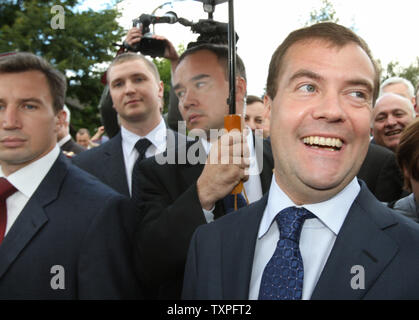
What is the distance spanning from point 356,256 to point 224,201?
2.77 feet

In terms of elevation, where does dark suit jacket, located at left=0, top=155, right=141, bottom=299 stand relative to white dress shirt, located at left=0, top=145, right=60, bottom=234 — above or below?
below

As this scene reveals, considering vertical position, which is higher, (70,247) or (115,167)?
(115,167)

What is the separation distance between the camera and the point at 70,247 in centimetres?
179

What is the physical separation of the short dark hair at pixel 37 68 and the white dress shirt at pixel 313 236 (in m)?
1.29

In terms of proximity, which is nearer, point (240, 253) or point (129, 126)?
point (240, 253)

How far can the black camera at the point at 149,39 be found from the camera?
2.05 metres

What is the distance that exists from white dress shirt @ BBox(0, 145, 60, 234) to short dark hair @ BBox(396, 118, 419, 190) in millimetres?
1931

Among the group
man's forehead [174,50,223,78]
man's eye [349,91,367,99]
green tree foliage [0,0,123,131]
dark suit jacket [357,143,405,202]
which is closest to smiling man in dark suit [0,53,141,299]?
man's forehead [174,50,223,78]

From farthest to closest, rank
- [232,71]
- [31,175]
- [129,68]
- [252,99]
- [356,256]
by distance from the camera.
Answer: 1. [252,99]
2. [129,68]
3. [31,175]
4. [232,71]
5. [356,256]

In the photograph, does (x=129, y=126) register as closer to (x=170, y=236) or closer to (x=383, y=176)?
(x=170, y=236)

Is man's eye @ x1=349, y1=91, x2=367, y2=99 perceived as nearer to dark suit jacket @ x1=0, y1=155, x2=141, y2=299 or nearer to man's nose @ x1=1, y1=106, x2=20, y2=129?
dark suit jacket @ x1=0, y1=155, x2=141, y2=299

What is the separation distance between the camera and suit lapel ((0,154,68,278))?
5.73 ft

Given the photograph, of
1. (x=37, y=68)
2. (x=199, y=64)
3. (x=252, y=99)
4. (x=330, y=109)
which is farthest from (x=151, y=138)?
(x=252, y=99)

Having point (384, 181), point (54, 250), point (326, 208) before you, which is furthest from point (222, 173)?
point (384, 181)
